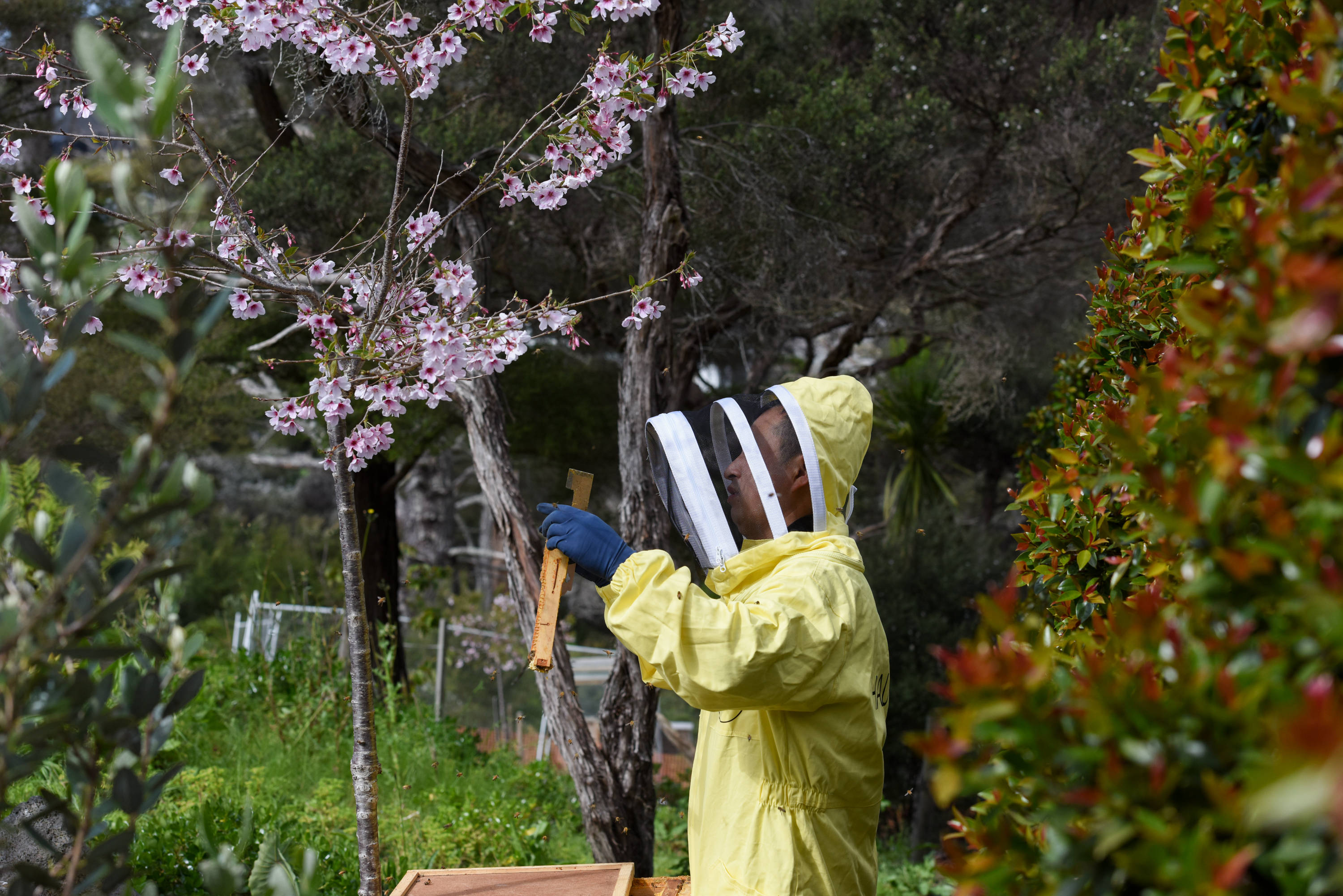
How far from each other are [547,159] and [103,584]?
6.02ft

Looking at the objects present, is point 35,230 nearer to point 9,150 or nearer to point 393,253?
point 393,253

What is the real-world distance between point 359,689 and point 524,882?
627 mm

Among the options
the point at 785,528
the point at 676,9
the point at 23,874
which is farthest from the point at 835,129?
the point at 23,874

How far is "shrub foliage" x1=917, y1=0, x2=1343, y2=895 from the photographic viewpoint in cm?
63

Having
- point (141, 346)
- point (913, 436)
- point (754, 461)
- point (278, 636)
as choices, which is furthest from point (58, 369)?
point (913, 436)

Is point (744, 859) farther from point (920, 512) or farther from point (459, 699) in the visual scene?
point (459, 699)

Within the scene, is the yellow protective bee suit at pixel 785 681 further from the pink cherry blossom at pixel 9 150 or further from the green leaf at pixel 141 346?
the pink cherry blossom at pixel 9 150

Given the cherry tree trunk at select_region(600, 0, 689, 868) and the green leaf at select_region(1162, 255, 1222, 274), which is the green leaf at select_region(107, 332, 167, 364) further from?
the cherry tree trunk at select_region(600, 0, 689, 868)

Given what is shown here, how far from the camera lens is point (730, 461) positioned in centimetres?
206

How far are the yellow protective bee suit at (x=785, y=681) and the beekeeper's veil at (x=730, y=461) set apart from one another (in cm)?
4

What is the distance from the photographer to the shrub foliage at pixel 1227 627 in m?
0.63

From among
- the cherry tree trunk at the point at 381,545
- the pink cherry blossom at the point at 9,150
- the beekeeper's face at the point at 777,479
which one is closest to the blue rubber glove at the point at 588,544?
the beekeeper's face at the point at 777,479

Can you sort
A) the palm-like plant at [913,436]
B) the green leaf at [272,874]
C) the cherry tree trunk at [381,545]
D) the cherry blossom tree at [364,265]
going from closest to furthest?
1. the green leaf at [272,874]
2. the cherry blossom tree at [364,265]
3. the cherry tree trunk at [381,545]
4. the palm-like plant at [913,436]

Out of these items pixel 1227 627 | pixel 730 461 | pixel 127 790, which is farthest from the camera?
pixel 730 461
